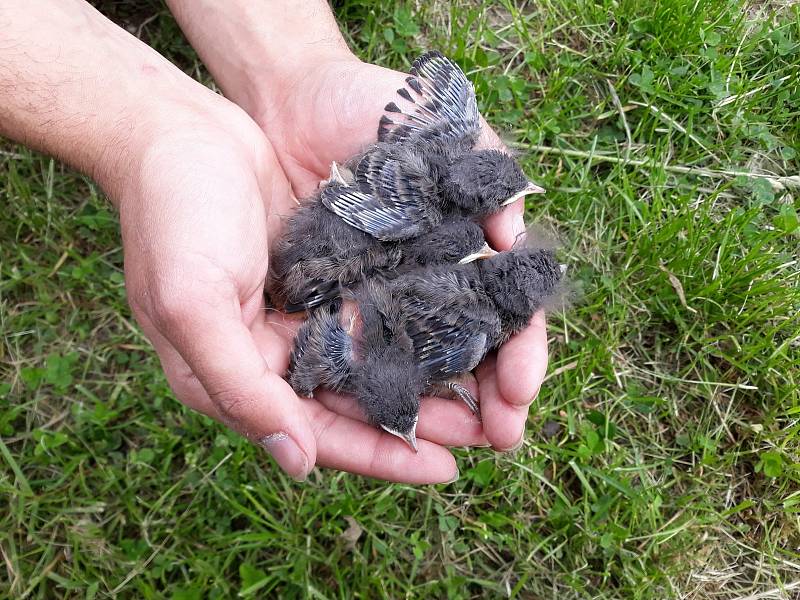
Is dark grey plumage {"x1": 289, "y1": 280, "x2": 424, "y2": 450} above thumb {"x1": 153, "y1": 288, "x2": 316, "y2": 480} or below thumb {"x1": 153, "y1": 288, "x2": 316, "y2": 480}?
below

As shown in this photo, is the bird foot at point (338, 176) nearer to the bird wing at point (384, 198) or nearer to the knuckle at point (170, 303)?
the bird wing at point (384, 198)

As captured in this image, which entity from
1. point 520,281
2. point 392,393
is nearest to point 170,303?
point 392,393

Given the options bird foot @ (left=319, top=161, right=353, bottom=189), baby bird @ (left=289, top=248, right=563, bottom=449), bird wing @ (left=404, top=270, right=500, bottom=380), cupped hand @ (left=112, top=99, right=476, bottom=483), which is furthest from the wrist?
bird wing @ (left=404, top=270, right=500, bottom=380)

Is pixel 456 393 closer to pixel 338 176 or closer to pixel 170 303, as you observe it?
pixel 338 176

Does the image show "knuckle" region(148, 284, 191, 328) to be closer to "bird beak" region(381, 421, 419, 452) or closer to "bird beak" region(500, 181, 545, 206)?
"bird beak" region(381, 421, 419, 452)

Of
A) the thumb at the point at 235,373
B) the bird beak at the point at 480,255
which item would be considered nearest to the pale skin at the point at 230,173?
the thumb at the point at 235,373

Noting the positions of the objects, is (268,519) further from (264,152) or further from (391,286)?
(264,152)
